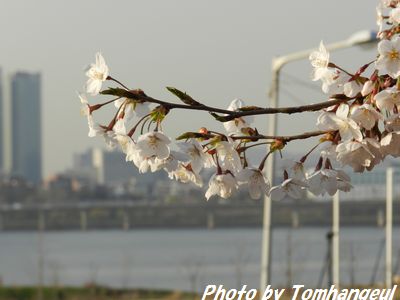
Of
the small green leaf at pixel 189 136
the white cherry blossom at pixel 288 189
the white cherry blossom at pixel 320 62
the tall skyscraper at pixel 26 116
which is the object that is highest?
the tall skyscraper at pixel 26 116

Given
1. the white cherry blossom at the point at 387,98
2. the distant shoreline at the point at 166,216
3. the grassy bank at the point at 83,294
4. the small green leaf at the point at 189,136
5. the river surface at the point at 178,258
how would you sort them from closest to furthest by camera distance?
the white cherry blossom at the point at 387,98 → the small green leaf at the point at 189,136 → the grassy bank at the point at 83,294 → the river surface at the point at 178,258 → the distant shoreline at the point at 166,216

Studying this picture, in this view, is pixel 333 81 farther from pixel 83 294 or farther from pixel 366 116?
pixel 83 294

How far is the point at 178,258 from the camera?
103ft

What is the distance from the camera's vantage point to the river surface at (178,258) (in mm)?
21719

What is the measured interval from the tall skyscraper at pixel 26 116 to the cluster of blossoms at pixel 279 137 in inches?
3410

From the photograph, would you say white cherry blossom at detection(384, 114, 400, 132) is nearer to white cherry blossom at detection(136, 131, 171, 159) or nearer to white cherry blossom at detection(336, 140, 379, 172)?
white cherry blossom at detection(336, 140, 379, 172)

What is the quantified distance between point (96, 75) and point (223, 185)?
0.19 m

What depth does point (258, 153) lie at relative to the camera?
1.44 m

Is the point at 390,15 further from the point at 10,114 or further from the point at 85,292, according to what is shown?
the point at 10,114

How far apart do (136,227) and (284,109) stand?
4898 centimetres

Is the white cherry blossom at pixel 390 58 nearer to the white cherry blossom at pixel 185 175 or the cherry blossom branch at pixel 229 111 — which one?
the cherry blossom branch at pixel 229 111

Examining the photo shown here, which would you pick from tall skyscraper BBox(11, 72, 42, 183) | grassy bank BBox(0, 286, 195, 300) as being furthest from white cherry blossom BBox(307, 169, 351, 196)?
tall skyscraper BBox(11, 72, 42, 183)

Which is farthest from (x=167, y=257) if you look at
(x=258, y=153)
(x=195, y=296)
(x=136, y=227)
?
(x=258, y=153)

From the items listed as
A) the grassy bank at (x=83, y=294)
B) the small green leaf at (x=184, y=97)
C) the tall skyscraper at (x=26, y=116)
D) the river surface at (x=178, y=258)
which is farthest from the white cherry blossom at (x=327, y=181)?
the tall skyscraper at (x=26, y=116)
